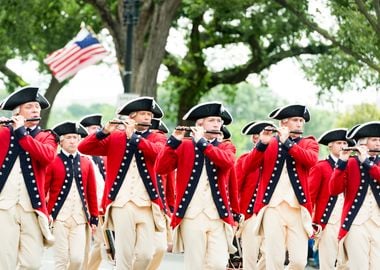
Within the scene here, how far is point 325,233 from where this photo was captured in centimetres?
1808

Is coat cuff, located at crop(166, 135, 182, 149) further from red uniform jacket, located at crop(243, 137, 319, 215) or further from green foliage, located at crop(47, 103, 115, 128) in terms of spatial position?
green foliage, located at crop(47, 103, 115, 128)

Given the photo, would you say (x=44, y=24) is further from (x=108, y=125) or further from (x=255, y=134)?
(x=108, y=125)

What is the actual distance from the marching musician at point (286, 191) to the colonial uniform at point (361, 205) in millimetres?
589

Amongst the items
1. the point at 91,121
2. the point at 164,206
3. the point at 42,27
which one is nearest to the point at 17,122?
the point at 164,206

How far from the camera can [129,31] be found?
2933cm

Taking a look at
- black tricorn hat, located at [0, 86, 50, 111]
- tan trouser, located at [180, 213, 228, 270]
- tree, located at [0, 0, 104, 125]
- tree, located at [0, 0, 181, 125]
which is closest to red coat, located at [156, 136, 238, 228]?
tan trouser, located at [180, 213, 228, 270]

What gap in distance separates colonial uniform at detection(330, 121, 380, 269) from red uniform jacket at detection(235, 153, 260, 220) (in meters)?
3.20

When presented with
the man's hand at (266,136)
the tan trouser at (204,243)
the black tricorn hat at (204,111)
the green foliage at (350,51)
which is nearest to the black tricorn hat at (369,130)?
the man's hand at (266,136)

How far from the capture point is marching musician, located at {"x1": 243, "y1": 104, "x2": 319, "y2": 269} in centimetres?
1605

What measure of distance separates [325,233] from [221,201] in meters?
3.17

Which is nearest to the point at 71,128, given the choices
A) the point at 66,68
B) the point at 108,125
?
the point at 108,125

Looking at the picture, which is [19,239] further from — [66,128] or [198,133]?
[66,128]

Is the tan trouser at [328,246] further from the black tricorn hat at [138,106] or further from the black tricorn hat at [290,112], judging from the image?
the black tricorn hat at [138,106]

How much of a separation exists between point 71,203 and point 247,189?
2867 millimetres
